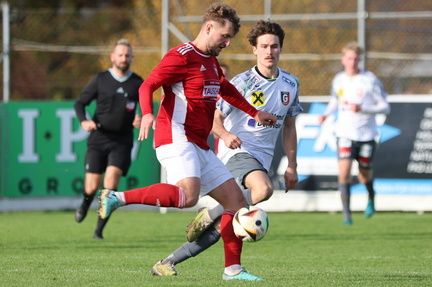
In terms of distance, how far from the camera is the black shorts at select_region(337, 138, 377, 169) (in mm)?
12992

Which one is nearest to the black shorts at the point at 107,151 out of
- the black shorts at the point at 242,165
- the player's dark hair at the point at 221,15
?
the black shorts at the point at 242,165

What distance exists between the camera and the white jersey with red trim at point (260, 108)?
8000 millimetres

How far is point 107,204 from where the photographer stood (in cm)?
616

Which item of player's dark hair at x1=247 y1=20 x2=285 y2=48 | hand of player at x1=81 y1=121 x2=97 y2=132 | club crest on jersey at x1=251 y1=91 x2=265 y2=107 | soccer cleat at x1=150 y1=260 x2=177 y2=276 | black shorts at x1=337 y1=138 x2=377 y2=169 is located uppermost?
player's dark hair at x1=247 y1=20 x2=285 y2=48

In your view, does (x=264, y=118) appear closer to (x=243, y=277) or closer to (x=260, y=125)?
(x=260, y=125)

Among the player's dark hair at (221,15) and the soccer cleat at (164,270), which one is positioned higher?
the player's dark hair at (221,15)

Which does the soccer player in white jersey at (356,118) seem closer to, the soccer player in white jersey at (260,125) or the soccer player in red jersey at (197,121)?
the soccer player in white jersey at (260,125)

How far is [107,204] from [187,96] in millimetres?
1063

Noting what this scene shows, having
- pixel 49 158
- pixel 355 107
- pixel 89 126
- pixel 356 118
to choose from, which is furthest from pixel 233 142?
Result: pixel 49 158

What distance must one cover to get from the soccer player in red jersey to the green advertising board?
867cm

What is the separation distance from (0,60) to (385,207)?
6.97 metres

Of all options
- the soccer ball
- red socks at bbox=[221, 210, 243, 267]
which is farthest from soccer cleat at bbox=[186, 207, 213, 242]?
the soccer ball

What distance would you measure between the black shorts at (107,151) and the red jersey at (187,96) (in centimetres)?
418

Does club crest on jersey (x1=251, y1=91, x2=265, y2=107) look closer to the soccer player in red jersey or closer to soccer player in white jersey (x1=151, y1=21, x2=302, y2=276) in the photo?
soccer player in white jersey (x1=151, y1=21, x2=302, y2=276)
